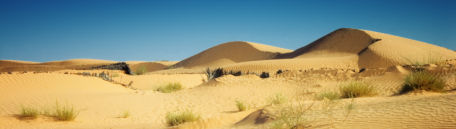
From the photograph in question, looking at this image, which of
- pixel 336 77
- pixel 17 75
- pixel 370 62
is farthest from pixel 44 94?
pixel 370 62

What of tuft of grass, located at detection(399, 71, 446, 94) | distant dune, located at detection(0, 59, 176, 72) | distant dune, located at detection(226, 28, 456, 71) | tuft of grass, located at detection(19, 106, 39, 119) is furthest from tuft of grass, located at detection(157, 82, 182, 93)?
distant dune, located at detection(226, 28, 456, 71)

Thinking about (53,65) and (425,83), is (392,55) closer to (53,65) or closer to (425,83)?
(425,83)

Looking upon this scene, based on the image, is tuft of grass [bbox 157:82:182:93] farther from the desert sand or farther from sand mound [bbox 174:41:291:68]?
sand mound [bbox 174:41:291:68]

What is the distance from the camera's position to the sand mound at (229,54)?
46.9 meters

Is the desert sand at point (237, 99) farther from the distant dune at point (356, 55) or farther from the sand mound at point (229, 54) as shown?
the sand mound at point (229, 54)

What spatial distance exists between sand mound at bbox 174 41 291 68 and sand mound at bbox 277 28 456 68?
14.5 feet

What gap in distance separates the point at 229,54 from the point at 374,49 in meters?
24.4

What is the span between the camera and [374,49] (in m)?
29.5

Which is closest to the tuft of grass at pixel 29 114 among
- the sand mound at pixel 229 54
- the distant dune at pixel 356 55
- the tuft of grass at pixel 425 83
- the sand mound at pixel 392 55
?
the tuft of grass at pixel 425 83

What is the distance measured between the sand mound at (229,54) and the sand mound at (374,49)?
14.5 feet

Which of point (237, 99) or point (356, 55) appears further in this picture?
point (356, 55)

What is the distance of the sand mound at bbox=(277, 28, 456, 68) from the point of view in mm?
26609

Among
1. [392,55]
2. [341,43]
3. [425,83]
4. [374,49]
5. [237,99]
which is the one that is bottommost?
[237,99]

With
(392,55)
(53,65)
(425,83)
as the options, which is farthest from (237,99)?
(53,65)
